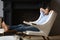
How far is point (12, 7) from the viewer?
5.61 meters

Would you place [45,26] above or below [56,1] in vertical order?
below

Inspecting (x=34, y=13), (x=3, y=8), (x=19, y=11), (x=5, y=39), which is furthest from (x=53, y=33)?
(x=5, y=39)

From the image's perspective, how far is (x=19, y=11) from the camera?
5.74 meters

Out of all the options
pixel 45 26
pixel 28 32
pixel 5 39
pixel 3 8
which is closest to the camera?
pixel 5 39

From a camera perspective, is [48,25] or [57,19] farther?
[57,19]

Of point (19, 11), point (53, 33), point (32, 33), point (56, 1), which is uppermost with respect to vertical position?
point (56, 1)

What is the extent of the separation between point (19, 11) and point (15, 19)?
30 centimetres

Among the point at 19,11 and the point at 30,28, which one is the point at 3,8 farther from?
the point at 30,28

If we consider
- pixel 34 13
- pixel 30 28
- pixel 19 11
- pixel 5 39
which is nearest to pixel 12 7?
pixel 19 11

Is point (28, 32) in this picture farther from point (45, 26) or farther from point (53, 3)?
point (53, 3)

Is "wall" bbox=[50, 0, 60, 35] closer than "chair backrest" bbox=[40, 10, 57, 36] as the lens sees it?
No

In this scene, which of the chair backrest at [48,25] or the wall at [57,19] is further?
the wall at [57,19]

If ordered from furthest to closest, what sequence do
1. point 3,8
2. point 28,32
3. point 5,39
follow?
1. point 3,8
2. point 28,32
3. point 5,39

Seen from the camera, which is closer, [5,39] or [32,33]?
[5,39]
